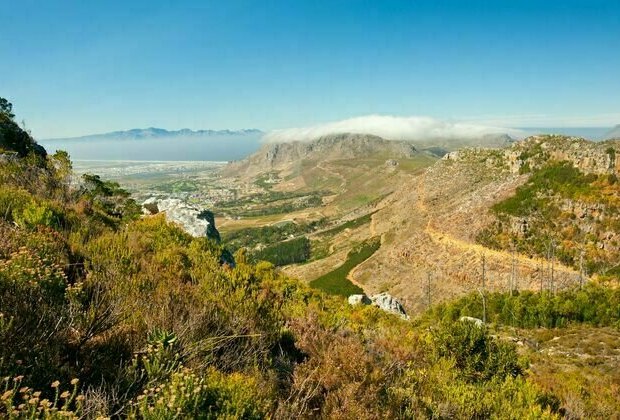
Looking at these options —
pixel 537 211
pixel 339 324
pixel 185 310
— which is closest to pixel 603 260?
pixel 537 211

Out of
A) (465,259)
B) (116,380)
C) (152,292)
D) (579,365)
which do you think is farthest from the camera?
(465,259)

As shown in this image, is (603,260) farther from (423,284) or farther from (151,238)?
(151,238)

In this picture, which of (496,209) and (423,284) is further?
(496,209)

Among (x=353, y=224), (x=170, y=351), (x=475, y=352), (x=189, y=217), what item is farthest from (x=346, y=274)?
(x=170, y=351)

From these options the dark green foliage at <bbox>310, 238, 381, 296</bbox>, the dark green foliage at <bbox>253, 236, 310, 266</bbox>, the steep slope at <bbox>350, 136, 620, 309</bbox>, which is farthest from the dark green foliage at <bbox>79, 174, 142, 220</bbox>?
the dark green foliage at <bbox>253, 236, 310, 266</bbox>

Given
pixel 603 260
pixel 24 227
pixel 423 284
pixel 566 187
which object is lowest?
pixel 423 284
